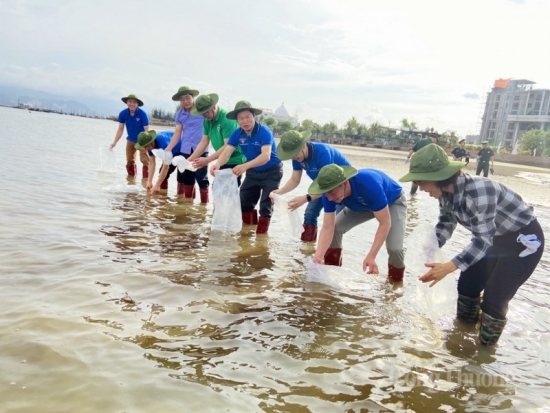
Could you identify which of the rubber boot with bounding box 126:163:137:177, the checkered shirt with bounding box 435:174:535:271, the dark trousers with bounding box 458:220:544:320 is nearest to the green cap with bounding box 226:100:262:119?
the checkered shirt with bounding box 435:174:535:271

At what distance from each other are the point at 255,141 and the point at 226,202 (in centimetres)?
97

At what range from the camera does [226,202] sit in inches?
231

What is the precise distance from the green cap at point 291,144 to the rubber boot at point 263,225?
182cm

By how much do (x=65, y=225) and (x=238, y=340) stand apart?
11.6 feet

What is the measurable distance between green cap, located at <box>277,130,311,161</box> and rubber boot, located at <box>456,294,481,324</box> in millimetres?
1916

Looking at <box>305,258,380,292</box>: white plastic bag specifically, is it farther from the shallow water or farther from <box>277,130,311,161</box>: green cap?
<box>277,130,311,161</box>: green cap

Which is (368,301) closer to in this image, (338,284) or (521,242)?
(338,284)

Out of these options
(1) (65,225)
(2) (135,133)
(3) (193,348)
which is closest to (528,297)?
(3) (193,348)

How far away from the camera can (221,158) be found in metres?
5.73

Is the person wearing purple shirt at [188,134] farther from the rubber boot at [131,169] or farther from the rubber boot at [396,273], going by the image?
the rubber boot at [396,273]

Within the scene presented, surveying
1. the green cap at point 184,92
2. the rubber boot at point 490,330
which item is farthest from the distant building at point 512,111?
the rubber boot at point 490,330

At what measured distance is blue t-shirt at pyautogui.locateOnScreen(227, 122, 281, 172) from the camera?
214 inches

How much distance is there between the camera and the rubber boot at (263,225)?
587cm

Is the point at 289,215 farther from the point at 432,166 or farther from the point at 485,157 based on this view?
the point at 485,157
